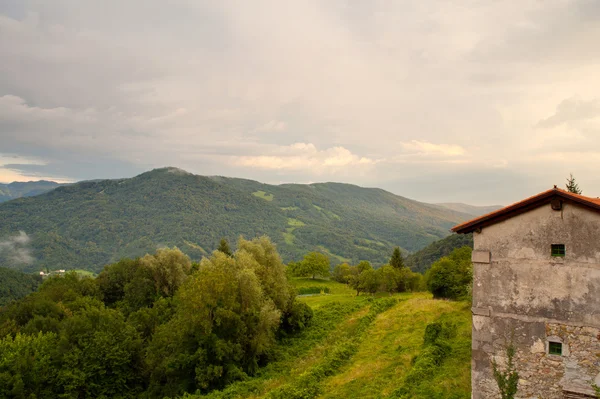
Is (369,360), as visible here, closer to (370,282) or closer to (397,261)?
(370,282)

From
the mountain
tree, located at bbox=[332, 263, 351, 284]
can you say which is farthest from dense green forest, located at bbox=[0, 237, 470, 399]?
the mountain

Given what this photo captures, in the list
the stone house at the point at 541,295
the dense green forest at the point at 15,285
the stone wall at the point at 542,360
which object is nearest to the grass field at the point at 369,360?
the stone wall at the point at 542,360

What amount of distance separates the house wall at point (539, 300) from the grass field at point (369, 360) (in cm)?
525

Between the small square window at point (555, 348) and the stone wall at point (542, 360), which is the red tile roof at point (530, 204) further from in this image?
the small square window at point (555, 348)

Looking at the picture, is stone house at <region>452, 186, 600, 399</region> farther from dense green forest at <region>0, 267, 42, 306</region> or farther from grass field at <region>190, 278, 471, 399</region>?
dense green forest at <region>0, 267, 42, 306</region>

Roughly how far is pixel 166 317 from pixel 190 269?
18.9m

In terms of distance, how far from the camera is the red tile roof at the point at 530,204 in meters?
13.6

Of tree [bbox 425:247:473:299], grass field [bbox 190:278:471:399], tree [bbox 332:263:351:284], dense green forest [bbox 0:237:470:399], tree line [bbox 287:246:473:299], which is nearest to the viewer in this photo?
grass field [bbox 190:278:471:399]

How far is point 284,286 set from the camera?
4616cm

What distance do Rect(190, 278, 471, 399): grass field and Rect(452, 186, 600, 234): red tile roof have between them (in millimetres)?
9848

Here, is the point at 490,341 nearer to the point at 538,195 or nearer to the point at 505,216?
the point at 505,216

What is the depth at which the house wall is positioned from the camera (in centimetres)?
1370

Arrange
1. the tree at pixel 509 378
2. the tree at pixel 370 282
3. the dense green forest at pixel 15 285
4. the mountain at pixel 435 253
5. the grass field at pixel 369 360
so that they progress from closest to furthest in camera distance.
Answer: the tree at pixel 509 378 < the grass field at pixel 369 360 < the tree at pixel 370 282 < the dense green forest at pixel 15 285 < the mountain at pixel 435 253

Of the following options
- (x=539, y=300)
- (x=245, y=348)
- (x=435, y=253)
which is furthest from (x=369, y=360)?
(x=435, y=253)
